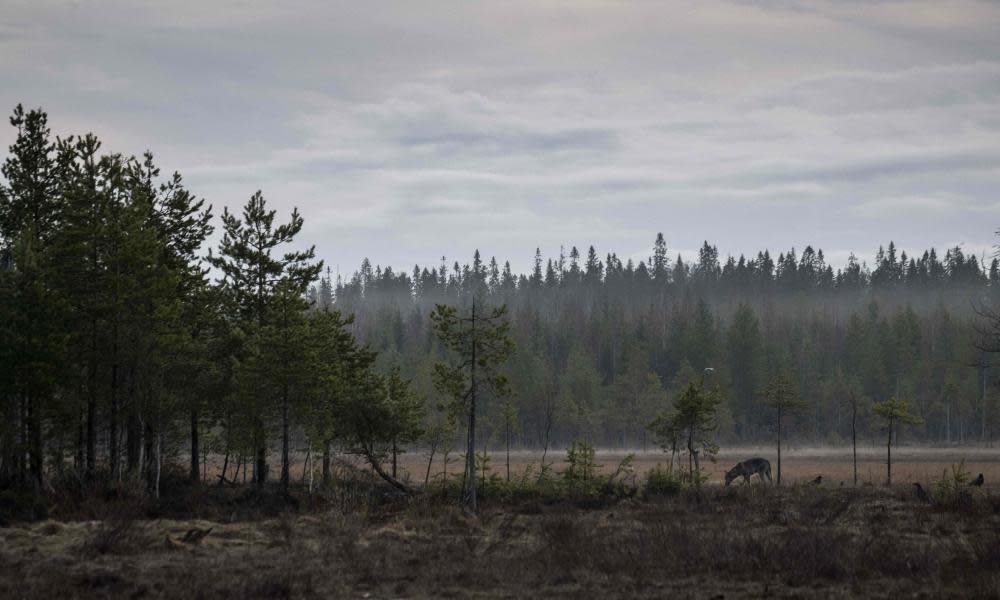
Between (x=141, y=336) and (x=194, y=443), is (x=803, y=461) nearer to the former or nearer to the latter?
(x=194, y=443)

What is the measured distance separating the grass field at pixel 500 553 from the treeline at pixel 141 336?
434 cm

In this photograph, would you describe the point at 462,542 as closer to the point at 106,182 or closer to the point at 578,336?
the point at 106,182

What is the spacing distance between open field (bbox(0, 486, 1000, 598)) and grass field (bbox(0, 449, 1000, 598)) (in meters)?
0.05

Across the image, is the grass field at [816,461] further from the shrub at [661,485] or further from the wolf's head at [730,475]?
the shrub at [661,485]

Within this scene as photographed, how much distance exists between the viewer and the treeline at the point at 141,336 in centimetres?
2884

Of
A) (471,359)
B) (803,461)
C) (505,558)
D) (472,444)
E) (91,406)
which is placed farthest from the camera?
(803,461)

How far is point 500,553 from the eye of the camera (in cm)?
2145

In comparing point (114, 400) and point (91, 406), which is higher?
point (114, 400)

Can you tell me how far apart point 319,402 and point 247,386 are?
3.31 m

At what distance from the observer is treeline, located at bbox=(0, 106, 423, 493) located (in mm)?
28844

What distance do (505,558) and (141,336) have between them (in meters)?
17.5

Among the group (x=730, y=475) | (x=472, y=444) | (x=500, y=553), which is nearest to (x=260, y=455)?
(x=472, y=444)

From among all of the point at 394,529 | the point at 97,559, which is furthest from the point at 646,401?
the point at 97,559

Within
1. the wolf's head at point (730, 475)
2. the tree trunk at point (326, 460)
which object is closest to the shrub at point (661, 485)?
the wolf's head at point (730, 475)
